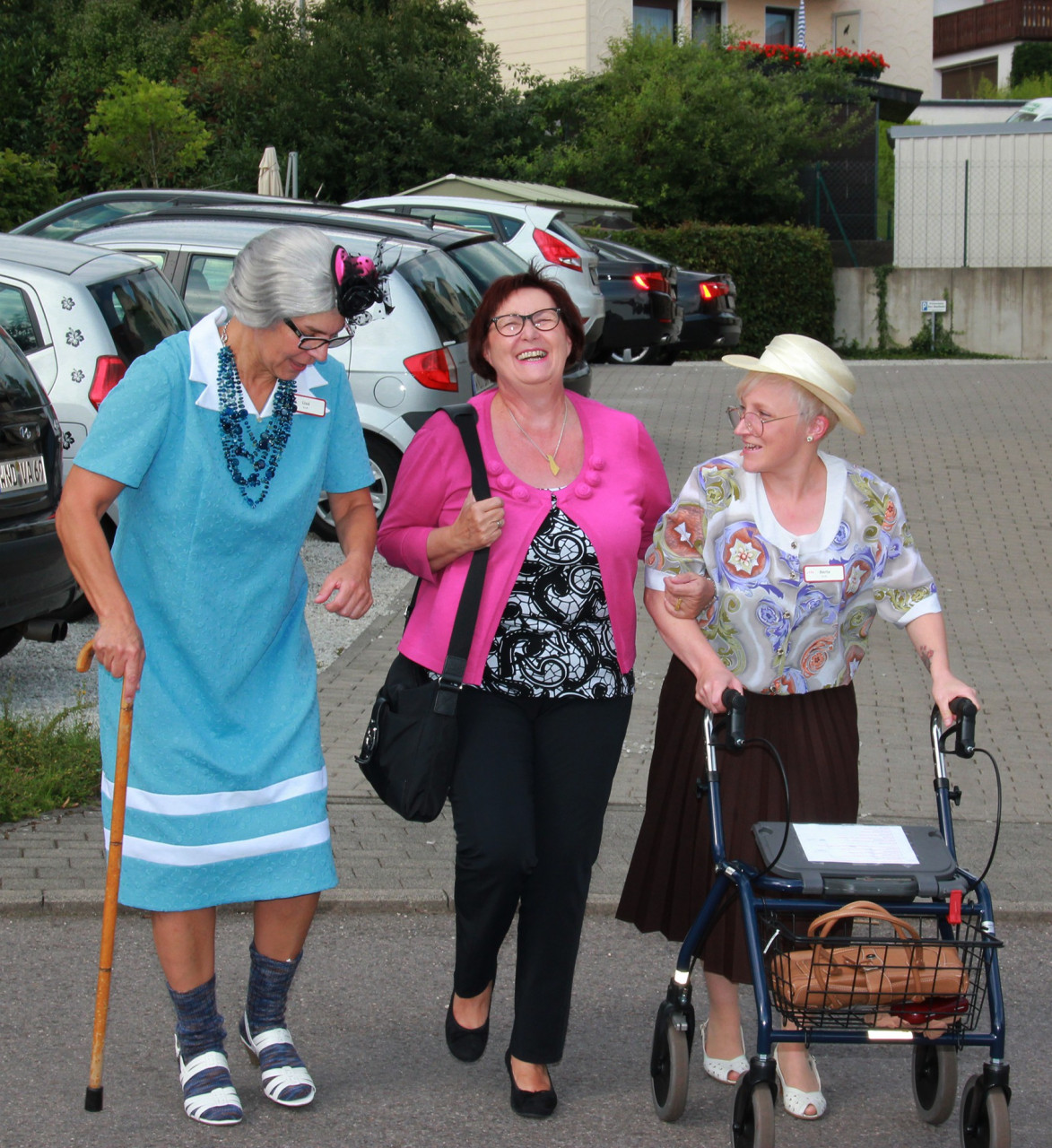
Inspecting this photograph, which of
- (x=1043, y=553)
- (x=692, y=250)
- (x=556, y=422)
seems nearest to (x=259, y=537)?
(x=556, y=422)

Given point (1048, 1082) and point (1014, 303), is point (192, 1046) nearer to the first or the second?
point (1048, 1082)

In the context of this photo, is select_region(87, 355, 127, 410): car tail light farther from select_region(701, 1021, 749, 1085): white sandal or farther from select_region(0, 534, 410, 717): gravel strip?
select_region(701, 1021, 749, 1085): white sandal

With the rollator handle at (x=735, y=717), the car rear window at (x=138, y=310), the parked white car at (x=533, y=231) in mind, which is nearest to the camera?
the rollator handle at (x=735, y=717)

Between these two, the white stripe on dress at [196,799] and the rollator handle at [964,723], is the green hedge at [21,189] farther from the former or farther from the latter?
the rollator handle at [964,723]

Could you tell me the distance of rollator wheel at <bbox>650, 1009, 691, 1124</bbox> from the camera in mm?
3625

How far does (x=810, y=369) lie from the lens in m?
3.66

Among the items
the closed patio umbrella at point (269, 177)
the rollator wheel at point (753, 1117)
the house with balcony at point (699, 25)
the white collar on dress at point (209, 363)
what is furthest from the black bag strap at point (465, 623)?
the house with balcony at point (699, 25)

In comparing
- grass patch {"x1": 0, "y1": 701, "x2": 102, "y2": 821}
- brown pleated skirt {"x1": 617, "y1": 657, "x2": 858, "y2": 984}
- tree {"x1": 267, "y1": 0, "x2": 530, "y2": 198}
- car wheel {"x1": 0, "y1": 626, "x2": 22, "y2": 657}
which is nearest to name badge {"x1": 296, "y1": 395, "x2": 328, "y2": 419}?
brown pleated skirt {"x1": 617, "y1": 657, "x2": 858, "y2": 984}

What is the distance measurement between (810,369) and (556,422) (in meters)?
0.61

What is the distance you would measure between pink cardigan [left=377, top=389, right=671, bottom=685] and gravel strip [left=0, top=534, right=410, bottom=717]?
294 cm

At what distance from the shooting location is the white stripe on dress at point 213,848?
11.7ft

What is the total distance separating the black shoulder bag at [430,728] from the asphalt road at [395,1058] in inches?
28.5

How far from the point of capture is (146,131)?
78.6ft

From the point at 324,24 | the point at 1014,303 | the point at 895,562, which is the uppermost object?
the point at 324,24
